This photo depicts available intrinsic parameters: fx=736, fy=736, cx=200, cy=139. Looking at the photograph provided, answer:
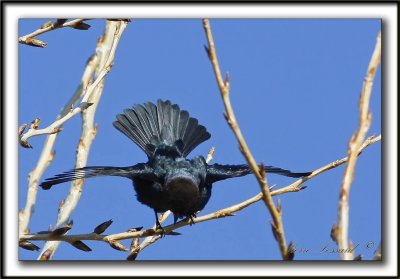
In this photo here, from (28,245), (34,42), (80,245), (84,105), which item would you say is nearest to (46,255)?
A: (28,245)

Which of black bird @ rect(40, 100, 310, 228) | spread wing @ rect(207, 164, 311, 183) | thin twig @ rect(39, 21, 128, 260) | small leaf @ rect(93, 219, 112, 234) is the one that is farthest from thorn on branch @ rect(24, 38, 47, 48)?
spread wing @ rect(207, 164, 311, 183)

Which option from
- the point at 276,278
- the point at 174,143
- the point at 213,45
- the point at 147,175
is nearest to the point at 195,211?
the point at 147,175

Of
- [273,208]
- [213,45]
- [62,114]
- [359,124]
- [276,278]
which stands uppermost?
[62,114]

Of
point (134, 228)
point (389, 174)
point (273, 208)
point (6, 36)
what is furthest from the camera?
point (134, 228)

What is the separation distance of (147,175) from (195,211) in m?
0.56

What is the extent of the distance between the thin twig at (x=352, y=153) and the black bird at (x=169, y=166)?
324 centimetres

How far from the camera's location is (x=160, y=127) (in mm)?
7926

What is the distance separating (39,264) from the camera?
3.76m

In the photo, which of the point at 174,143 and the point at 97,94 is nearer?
the point at 97,94

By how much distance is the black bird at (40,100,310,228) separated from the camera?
21.9ft

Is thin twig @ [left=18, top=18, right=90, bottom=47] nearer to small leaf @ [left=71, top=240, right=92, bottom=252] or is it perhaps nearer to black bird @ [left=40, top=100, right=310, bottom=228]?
black bird @ [left=40, top=100, right=310, bottom=228]

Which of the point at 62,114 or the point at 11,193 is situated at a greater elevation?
the point at 62,114

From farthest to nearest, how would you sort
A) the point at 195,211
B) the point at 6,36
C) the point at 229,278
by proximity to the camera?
the point at 195,211 → the point at 6,36 → the point at 229,278

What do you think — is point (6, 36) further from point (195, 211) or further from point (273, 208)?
point (195, 211)
